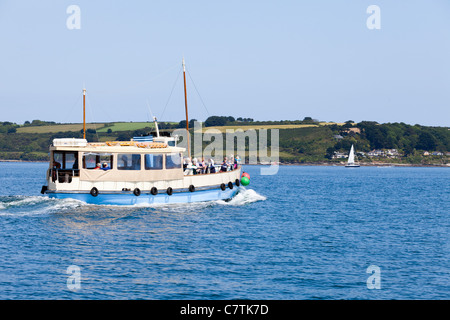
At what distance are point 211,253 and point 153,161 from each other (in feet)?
53.9

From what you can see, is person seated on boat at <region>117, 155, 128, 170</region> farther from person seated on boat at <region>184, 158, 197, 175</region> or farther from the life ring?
person seated on boat at <region>184, 158, 197, 175</region>

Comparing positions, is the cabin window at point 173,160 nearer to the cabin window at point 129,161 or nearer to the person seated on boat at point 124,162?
the cabin window at point 129,161

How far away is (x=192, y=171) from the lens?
4694cm

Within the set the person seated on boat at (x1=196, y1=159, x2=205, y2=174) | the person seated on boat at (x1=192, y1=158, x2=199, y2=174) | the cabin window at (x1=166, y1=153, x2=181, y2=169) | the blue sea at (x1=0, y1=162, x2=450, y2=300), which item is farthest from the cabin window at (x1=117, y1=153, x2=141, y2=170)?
the person seated on boat at (x1=196, y1=159, x2=205, y2=174)

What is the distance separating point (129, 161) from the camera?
142ft

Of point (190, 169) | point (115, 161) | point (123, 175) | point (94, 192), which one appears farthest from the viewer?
point (190, 169)

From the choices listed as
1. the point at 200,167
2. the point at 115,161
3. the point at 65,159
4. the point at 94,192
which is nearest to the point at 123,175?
the point at 115,161

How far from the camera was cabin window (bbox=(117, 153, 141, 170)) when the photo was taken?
43.1 meters

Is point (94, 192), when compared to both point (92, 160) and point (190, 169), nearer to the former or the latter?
point (92, 160)

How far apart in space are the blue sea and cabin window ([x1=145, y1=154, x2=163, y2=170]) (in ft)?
10.7

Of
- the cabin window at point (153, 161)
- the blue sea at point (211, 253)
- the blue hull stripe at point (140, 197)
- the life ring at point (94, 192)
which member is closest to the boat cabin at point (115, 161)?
the cabin window at point (153, 161)

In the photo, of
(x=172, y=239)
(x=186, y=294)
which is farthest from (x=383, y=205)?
(x=186, y=294)

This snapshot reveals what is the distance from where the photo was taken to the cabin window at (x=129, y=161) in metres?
43.1

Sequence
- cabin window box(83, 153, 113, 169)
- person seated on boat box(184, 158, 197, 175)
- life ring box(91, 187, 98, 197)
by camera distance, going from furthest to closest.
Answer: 1. person seated on boat box(184, 158, 197, 175)
2. cabin window box(83, 153, 113, 169)
3. life ring box(91, 187, 98, 197)
